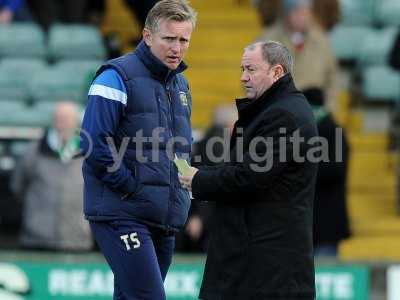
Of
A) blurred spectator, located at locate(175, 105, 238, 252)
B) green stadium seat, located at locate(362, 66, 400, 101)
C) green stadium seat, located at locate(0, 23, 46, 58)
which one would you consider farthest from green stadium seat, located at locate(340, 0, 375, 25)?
green stadium seat, located at locate(0, 23, 46, 58)

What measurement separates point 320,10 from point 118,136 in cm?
529

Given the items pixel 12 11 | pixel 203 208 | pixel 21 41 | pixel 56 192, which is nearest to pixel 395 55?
pixel 203 208

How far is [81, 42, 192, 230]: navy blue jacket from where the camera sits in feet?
20.5

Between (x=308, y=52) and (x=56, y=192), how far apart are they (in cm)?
239

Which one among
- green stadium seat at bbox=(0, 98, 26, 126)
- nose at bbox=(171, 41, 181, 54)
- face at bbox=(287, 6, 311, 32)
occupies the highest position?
face at bbox=(287, 6, 311, 32)

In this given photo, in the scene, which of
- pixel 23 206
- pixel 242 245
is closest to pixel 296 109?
pixel 242 245

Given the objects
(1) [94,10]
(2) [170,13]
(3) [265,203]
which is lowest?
(3) [265,203]

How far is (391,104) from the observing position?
11.8 metres

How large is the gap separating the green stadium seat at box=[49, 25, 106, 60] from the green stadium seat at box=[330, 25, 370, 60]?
2140 millimetres

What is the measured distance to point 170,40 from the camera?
20.7 feet

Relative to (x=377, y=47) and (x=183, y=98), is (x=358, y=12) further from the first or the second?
(x=183, y=98)

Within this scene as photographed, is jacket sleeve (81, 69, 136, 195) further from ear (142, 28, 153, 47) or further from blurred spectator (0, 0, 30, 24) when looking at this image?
blurred spectator (0, 0, 30, 24)

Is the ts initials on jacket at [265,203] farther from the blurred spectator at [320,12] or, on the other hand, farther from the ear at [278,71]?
the blurred spectator at [320,12]

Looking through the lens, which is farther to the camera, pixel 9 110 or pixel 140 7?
pixel 140 7
